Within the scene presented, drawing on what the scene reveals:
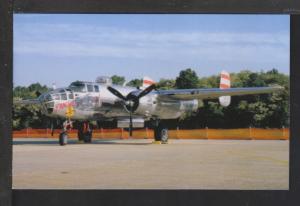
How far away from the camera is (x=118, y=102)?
90.4 ft

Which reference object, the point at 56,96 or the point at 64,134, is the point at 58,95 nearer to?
the point at 56,96

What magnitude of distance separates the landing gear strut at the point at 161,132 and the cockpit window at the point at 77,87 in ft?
16.6

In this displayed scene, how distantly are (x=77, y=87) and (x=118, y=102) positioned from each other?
2815mm

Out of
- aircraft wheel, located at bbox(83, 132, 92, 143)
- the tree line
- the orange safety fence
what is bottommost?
the orange safety fence

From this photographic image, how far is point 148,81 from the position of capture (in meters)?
31.8

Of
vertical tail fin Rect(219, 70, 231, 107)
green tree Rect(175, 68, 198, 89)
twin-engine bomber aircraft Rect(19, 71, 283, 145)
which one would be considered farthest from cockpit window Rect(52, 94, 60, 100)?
vertical tail fin Rect(219, 70, 231, 107)

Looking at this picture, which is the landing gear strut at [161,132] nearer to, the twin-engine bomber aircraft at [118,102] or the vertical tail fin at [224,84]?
the twin-engine bomber aircraft at [118,102]

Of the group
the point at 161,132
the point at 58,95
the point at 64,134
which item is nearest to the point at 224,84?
the point at 161,132

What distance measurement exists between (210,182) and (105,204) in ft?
16.3

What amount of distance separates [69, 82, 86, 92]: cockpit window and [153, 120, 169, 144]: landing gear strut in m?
5.05

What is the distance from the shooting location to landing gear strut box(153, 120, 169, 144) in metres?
27.6

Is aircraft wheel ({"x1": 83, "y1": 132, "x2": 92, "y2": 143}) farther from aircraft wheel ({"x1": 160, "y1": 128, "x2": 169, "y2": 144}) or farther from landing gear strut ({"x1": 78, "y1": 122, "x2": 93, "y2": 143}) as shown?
aircraft wheel ({"x1": 160, "y1": 128, "x2": 169, "y2": 144})
